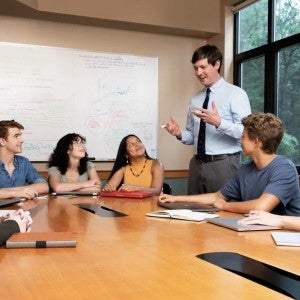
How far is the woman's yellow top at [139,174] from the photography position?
343cm

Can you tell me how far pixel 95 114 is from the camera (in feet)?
13.6

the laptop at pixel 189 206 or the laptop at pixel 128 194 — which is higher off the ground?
the laptop at pixel 189 206

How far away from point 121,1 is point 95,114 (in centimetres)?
110

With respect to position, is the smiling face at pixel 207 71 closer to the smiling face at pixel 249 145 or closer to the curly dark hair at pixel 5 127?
the smiling face at pixel 249 145

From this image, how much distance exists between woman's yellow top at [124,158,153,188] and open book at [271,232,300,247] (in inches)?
78.1

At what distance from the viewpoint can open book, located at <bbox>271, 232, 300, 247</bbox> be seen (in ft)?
4.43

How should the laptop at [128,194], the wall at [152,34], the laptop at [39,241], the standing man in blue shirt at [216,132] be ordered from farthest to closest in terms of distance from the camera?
1. the wall at [152,34]
2. the standing man in blue shirt at [216,132]
3. the laptop at [128,194]
4. the laptop at [39,241]

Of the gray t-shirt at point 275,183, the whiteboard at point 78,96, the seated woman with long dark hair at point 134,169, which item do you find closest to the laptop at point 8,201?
the seated woman with long dark hair at point 134,169

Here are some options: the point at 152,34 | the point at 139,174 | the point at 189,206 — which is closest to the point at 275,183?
the point at 189,206

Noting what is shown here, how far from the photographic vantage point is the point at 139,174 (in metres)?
Result: 3.46

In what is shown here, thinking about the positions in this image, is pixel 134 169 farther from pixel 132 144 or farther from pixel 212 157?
pixel 212 157

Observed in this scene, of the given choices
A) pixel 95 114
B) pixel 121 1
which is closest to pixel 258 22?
pixel 121 1

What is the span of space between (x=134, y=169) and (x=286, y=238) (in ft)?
7.11

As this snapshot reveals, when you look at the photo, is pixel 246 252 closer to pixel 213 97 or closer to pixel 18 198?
pixel 18 198
